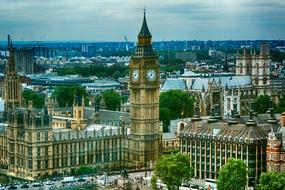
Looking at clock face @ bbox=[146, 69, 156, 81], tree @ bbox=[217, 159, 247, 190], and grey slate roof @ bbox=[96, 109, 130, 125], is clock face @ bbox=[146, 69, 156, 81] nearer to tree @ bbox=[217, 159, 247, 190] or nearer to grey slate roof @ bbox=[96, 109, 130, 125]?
grey slate roof @ bbox=[96, 109, 130, 125]

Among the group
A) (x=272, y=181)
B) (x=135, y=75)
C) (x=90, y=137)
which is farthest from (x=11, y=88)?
(x=272, y=181)

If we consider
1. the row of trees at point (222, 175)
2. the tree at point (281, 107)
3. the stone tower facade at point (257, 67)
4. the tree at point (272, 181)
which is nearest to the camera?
the tree at point (272, 181)

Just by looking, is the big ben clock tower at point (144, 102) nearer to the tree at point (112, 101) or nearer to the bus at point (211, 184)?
the bus at point (211, 184)

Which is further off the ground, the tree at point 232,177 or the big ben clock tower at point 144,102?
the big ben clock tower at point 144,102

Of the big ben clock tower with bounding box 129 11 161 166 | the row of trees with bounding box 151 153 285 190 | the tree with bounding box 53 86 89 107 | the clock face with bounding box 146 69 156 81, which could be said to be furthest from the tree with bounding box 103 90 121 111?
the row of trees with bounding box 151 153 285 190

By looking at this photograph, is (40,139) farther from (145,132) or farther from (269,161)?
(269,161)

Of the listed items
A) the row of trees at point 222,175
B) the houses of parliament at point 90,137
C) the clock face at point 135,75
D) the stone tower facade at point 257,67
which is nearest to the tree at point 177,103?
the stone tower facade at point 257,67

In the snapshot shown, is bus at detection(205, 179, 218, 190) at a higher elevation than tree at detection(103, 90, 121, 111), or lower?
lower
